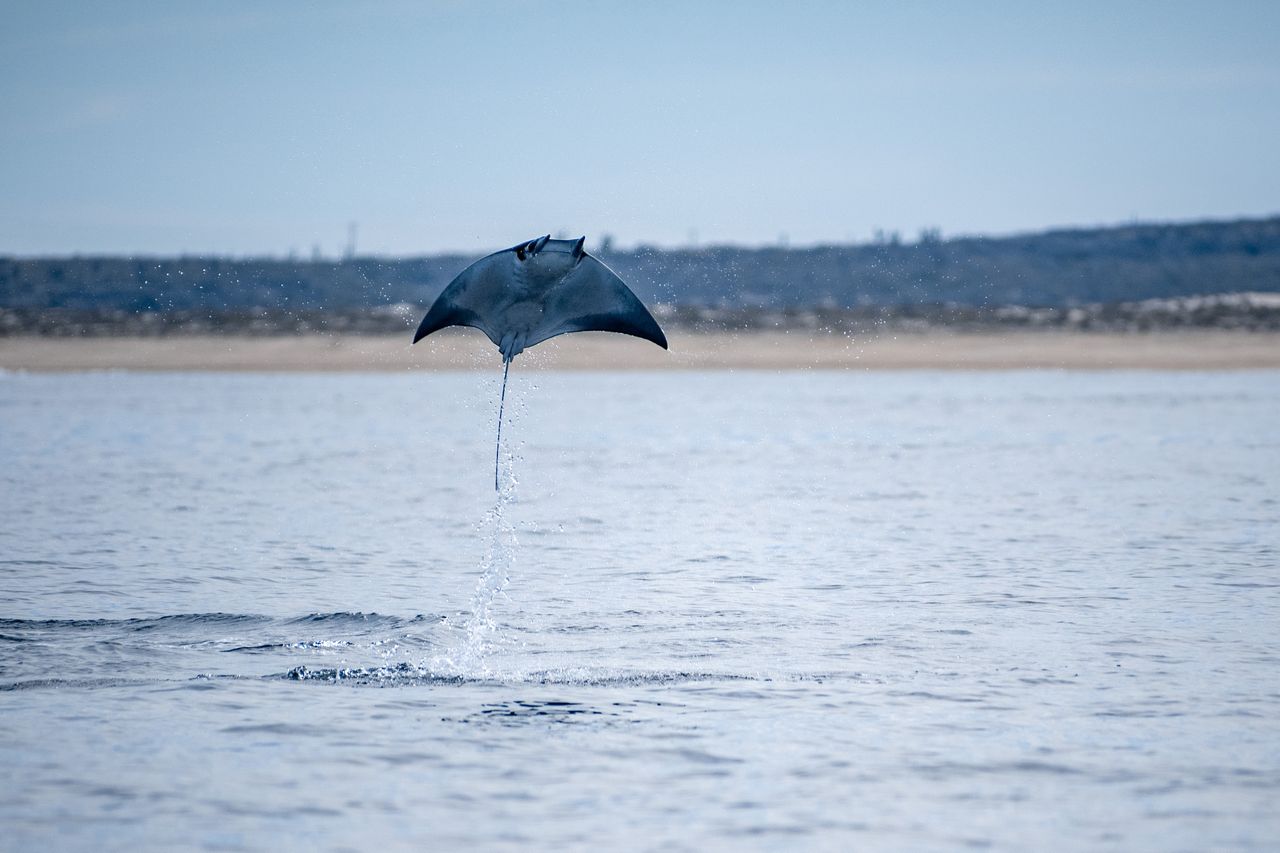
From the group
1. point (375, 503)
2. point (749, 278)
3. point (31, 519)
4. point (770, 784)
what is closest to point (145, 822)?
point (770, 784)

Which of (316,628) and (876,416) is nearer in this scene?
(316,628)

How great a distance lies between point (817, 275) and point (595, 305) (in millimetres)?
101861

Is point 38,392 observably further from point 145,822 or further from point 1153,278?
point 1153,278

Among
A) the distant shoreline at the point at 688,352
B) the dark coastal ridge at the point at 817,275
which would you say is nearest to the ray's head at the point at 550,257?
the distant shoreline at the point at 688,352

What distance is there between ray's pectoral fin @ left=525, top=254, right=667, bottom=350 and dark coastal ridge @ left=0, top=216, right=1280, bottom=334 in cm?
8016

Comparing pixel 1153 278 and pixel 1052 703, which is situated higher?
pixel 1153 278

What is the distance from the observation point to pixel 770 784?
801cm

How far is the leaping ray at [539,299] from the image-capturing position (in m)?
11.9

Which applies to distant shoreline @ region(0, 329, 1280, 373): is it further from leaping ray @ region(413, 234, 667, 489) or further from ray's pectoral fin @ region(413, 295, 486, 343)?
leaping ray @ region(413, 234, 667, 489)

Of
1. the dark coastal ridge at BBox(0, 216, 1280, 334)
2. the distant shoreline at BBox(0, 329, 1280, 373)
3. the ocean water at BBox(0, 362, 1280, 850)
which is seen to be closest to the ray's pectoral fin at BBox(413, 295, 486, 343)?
the ocean water at BBox(0, 362, 1280, 850)

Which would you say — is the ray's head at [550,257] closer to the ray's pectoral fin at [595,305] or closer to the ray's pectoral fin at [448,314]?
the ray's pectoral fin at [595,305]

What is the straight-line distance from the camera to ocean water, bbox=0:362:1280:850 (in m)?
7.61

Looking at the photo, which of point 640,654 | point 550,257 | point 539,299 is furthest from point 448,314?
point 640,654

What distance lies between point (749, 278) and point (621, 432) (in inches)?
3229
